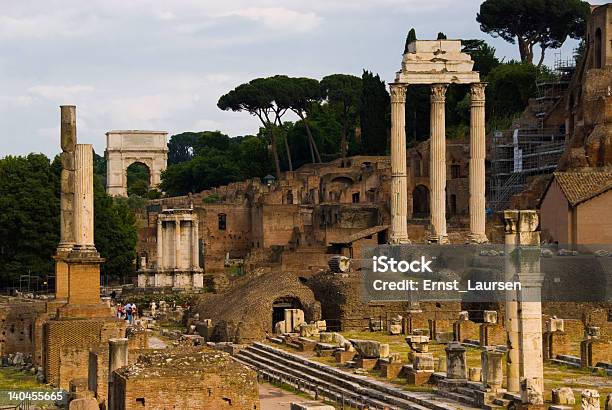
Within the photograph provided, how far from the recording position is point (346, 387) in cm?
2755

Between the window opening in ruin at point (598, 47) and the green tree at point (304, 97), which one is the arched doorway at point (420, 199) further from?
the green tree at point (304, 97)

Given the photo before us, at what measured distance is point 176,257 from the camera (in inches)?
2258

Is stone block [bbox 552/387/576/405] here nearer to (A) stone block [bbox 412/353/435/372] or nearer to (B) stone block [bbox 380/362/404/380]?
(A) stone block [bbox 412/353/435/372]

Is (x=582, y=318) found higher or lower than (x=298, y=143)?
lower

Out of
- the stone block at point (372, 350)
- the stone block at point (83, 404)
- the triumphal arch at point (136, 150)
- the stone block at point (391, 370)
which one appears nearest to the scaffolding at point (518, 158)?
the stone block at point (372, 350)

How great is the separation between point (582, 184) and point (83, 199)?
21.2 metres

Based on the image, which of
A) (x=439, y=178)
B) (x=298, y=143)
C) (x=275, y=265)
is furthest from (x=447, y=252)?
(x=298, y=143)

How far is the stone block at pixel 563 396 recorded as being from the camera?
22438mm

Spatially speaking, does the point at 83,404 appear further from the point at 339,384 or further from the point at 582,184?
the point at 582,184

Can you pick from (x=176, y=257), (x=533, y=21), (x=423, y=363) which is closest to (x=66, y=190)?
(x=423, y=363)

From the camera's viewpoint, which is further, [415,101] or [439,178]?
[415,101]

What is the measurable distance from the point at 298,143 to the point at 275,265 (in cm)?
3375

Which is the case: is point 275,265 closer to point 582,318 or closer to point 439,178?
point 439,178

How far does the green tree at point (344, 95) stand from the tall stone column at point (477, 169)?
97.3 feet
